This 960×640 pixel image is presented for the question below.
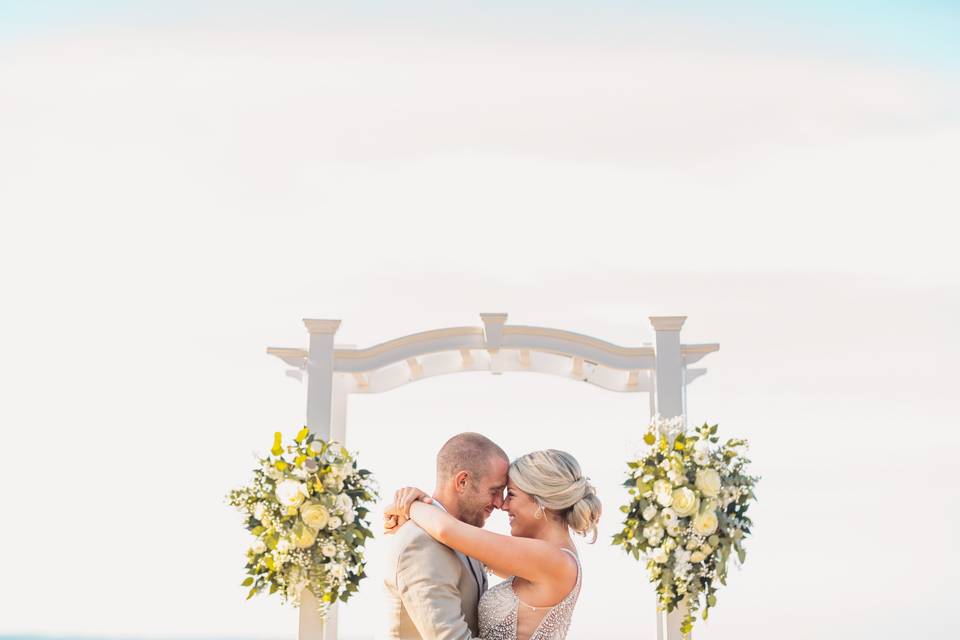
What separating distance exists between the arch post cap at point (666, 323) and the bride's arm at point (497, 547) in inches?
88.7

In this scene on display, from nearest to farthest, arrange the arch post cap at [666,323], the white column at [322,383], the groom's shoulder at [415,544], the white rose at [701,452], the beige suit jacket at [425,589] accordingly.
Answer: the beige suit jacket at [425,589] < the groom's shoulder at [415,544] < the white rose at [701,452] < the white column at [322,383] < the arch post cap at [666,323]

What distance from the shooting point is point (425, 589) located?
5.41 meters

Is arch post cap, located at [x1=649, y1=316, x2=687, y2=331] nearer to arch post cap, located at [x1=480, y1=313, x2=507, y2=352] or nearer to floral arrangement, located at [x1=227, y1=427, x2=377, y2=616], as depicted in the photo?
arch post cap, located at [x1=480, y1=313, x2=507, y2=352]

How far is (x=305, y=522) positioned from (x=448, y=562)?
5.05ft

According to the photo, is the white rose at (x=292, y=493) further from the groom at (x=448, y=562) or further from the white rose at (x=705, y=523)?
the white rose at (x=705, y=523)

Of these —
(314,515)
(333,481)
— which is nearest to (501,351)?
(333,481)

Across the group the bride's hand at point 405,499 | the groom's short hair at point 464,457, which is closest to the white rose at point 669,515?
the groom's short hair at point 464,457

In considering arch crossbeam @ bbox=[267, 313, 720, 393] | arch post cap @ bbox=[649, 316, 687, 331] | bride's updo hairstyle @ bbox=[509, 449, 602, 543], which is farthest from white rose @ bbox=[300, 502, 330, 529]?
arch post cap @ bbox=[649, 316, 687, 331]

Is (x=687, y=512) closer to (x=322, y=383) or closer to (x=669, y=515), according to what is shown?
(x=669, y=515)

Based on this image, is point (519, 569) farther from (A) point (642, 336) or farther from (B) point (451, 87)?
(A) point (642, 336)

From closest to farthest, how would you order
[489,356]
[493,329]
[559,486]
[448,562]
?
[448,562] → [559,486] → [493,329] → [489,356]

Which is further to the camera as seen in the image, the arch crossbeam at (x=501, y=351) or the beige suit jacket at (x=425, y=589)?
the arch crossbeam at (x=501, y=351)

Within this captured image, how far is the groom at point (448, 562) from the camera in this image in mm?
5395

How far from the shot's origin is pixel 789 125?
45.1 ft
